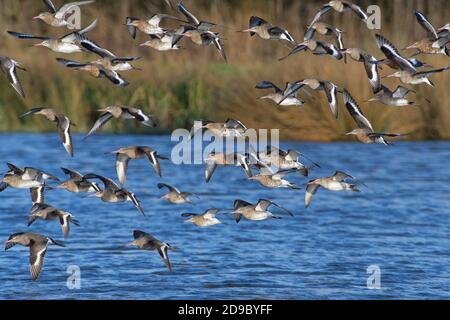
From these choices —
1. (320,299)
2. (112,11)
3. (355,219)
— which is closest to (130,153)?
(320,299)

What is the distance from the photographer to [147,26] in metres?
13.5

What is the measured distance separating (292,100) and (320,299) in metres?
1.98

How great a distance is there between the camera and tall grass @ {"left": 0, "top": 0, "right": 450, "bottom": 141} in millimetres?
22859

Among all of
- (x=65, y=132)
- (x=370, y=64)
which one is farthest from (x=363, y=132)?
(x=65, y=132)

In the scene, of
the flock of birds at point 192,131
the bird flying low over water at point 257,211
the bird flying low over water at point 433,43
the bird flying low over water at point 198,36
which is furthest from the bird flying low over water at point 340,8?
the bird flying low over water at point 257,211

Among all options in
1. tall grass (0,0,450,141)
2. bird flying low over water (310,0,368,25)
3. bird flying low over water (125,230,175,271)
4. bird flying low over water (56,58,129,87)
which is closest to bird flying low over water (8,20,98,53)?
bird flying low over water (56,58,129,87)

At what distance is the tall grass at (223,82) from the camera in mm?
22859

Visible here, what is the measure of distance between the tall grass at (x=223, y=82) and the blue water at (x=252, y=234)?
519mm

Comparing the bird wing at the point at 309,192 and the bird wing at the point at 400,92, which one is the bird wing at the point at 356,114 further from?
the bird wing at the point at 309,192

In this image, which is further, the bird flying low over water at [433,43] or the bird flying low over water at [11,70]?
the bird flying low over water at [433,43]

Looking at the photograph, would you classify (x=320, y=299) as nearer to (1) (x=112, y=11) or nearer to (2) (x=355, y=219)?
(2) (x=355, y=219)

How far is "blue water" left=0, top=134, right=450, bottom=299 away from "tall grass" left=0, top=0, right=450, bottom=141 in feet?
1.70

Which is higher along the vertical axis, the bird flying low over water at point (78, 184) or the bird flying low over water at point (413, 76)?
the bird flying low over water at point (413, 76)

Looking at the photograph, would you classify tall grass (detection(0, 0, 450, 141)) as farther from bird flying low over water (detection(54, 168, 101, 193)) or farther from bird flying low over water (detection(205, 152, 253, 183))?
bird flying low over water (detection(54, 168, 101, 193))
